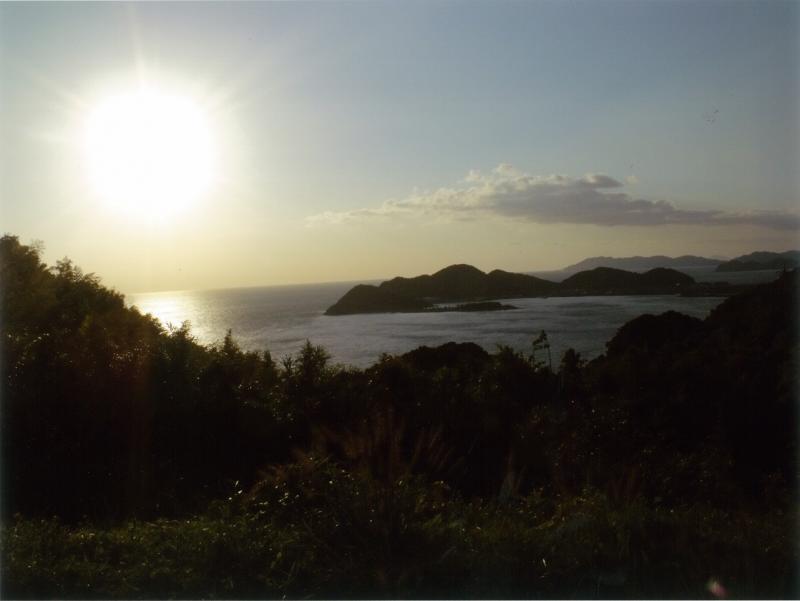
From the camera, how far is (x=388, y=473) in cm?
430

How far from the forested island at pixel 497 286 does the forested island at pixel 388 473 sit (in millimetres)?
11972

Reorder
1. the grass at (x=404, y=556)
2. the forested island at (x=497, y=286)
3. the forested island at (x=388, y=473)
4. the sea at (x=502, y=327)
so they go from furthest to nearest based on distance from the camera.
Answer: the forested island at (x=497, y=286), the sea at (x=502, y=327), the forested island at (x=388, y=473), the grass at (x=404, y=556)

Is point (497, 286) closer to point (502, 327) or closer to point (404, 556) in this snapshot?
point (502, 327)

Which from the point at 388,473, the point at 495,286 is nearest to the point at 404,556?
the point at 388,473

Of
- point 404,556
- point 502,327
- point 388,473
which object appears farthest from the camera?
point 502,327

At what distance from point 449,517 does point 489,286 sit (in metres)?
24.5

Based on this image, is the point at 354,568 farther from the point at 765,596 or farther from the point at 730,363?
the point at 730,363

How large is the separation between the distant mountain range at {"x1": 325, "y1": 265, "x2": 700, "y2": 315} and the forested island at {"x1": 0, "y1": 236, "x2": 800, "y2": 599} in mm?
12439

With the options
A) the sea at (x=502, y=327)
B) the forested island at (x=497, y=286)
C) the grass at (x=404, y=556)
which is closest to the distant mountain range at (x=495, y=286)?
the forested island at (x=497, y=286)

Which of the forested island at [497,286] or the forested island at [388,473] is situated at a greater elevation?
the forested island at [497,286]

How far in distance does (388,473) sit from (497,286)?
82.4ft

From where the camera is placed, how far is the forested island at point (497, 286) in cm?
2528

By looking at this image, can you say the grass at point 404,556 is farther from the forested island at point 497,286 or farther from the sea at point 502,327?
the forested island at point 497,286

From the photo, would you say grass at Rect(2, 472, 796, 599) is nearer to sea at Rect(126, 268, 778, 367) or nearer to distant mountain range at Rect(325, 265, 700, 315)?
sea at Rect(126, 268, 778, 367)
